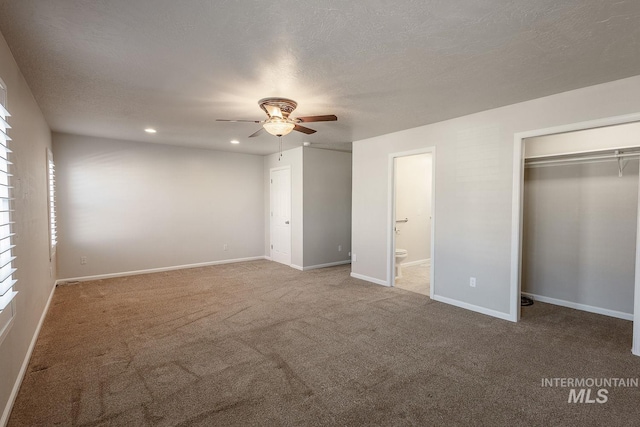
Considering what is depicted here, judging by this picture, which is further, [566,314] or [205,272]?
[205,272]

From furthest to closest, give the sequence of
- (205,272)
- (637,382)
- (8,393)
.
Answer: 1. (205,272)
2. (637,382)
3. (8,393)

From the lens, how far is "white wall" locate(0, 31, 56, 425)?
2.19 meters

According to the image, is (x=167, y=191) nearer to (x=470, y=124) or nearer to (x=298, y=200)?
(x=298, y=200)

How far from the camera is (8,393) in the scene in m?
2.08

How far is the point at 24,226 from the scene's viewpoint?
8.92 ft

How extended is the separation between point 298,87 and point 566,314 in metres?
4.02

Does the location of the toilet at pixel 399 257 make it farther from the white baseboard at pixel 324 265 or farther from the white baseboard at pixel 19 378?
the white baseboard at pixel 19 378

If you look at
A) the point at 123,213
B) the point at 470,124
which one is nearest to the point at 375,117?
the point at 470,124

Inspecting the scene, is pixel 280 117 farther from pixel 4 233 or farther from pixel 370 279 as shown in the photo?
pixel 370 279

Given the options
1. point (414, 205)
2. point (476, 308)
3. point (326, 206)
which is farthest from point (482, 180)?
point (326, 206)

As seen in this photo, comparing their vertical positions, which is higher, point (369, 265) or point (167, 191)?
point (167, 191)

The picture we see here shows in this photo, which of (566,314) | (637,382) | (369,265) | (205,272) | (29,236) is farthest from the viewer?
(205,272)

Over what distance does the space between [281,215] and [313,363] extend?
453 centimetres

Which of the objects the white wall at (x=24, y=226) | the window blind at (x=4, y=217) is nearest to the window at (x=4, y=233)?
the window blind at (x=4, y=217)
